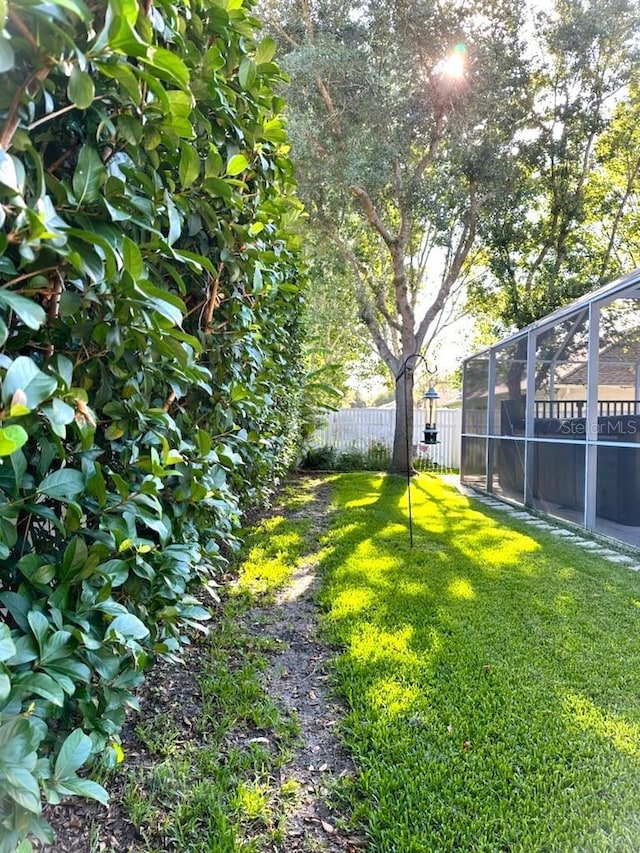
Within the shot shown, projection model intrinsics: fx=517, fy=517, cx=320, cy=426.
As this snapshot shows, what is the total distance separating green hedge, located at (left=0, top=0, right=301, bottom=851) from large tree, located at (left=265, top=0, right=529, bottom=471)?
6.16 m

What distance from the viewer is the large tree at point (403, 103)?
25.7ft

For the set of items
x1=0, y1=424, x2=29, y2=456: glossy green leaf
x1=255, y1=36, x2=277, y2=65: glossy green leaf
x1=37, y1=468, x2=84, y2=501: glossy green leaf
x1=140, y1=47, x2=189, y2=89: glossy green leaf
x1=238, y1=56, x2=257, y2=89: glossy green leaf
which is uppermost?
x1=255, y1=36, x2=277, y2=65: glossy green leaf

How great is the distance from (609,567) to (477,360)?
556 centimetres

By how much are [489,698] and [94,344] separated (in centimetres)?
216

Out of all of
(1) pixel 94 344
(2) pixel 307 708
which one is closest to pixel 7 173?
(1) pixel 94 344

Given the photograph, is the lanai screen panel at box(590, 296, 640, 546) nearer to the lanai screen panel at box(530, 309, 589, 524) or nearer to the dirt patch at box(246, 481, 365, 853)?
the lanai screen panel at box(530, 309, 589, 524)

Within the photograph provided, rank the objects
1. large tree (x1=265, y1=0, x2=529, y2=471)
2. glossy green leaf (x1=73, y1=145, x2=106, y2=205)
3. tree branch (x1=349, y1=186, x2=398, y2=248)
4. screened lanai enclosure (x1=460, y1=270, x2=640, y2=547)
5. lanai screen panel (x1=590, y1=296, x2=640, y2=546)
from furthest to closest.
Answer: tree branch (x1=349, y1=186, x2=398, y2=248) < large tree (x1=265, y1=0, x2=529, y2=471) < screened lanai enclosure (x1=460, y1=270, x2=640, y2=547) < lanai screen panel (x1=590, y1=296, x2=640, y2=546) < glossy green leaf (x1=73, y1=145, x2=106, y2=205)

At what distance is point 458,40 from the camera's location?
8148 millimetres

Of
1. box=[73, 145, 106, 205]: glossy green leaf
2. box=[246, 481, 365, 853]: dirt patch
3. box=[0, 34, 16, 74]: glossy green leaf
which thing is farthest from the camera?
box=[246, 481, 365, 853]: dirt patch

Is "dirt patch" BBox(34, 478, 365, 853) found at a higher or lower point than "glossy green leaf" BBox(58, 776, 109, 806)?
lower

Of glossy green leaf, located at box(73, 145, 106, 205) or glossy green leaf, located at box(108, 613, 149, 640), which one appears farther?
glossy green leaf, located at box(108, 613, 149, 640)

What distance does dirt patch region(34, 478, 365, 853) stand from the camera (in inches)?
58.6

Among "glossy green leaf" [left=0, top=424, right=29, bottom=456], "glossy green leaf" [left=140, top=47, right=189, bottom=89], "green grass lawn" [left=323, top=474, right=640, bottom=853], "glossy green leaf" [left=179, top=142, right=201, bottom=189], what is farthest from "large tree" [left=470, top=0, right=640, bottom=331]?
"glossy green leaf" [left=0, top=424, right=29, bottom=456]

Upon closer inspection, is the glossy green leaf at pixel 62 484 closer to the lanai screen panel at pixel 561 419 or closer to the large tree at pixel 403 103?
the lanai screen panel at pixel 561 419
